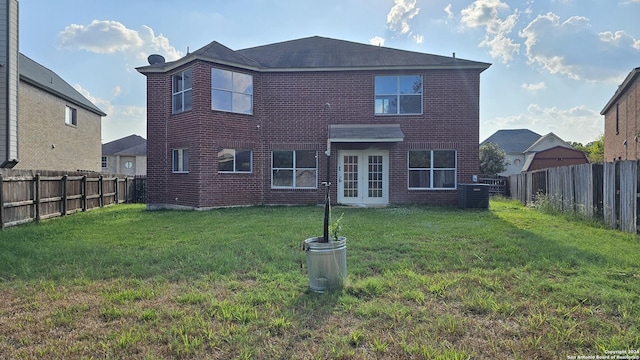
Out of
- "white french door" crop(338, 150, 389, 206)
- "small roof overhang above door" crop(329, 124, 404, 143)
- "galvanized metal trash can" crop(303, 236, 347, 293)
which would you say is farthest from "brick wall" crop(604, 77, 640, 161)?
"galvanized metal trash can" crop(303, 236, 347, 293)

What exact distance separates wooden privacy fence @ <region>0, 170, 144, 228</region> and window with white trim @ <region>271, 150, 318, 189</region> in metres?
7.03

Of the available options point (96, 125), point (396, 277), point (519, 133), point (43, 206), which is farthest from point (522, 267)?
point (519, 133)

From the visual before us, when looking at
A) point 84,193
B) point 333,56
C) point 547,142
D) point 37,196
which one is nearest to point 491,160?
point 547,142

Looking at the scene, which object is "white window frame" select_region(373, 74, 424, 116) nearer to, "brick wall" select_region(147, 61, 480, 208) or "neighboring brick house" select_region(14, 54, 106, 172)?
"brick wall" select_region(147, 61, 480, 208)

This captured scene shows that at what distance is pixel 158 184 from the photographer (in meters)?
15.1

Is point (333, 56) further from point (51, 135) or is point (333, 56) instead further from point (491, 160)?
point (491, 160)

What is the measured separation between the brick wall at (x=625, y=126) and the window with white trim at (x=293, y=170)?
650 inches

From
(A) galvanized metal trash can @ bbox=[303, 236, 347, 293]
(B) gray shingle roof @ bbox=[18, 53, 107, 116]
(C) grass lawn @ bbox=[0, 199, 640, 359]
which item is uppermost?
(B) gray shingle roof @ bbox=[18, 53, 107, 116]

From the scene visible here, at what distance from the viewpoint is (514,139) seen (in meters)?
50.3

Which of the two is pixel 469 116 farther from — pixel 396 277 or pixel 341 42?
pixel 396 277

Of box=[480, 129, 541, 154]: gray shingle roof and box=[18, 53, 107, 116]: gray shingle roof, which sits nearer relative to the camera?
box=[18, 53, 107, 116]: gray shingle roof

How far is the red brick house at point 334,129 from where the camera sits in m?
14.7

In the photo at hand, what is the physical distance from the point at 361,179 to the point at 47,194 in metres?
10.7

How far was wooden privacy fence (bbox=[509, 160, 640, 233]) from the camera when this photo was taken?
8188 mm
